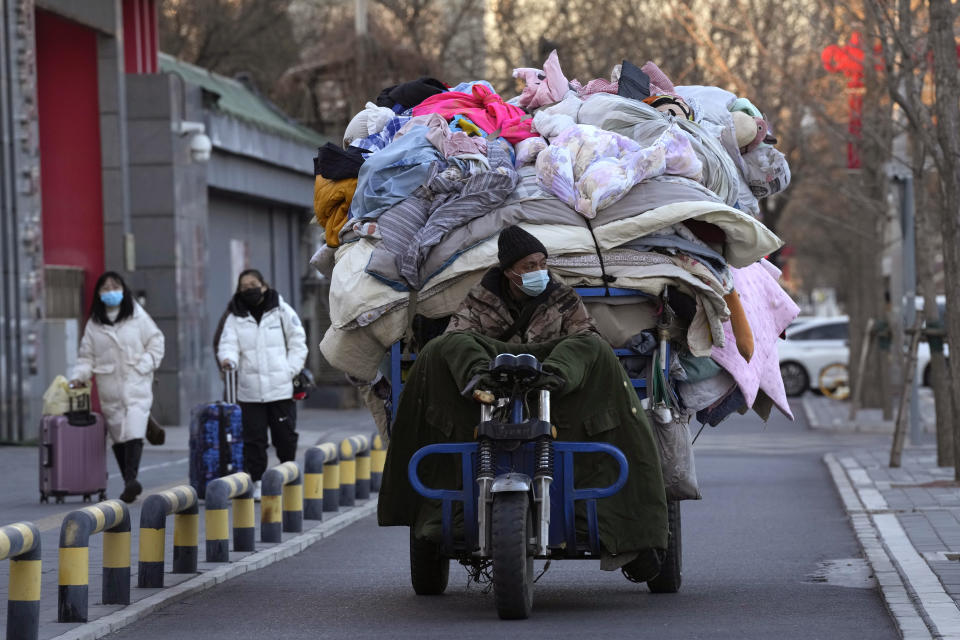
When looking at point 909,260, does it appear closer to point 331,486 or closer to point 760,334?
point 331,486

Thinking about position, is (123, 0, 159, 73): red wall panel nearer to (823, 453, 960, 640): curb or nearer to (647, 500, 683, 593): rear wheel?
(823, 453, 960, 640): curb

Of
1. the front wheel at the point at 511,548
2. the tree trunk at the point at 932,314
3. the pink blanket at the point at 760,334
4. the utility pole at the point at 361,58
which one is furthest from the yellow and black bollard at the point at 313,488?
the utility pole at the point at 361,58

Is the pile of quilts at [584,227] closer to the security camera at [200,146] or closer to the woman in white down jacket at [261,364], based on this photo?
the woman in white down jacket at [261,364]

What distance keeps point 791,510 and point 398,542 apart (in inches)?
142

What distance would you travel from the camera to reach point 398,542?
12125mm

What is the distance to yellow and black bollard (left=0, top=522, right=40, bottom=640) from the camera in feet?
24.4

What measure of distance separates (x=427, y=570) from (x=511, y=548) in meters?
1.44

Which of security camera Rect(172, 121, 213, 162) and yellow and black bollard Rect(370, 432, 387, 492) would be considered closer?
yellow and black bollard Rect(370, 432, 387, 492)

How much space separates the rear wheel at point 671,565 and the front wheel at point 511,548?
50.3 inches

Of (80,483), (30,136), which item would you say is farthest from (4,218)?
(80,483)

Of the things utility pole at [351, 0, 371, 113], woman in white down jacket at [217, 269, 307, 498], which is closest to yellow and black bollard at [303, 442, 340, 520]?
woman in white down jacket at [217, 269, 307, 498]

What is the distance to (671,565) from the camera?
29.9ft

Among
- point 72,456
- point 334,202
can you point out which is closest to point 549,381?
point 334,202

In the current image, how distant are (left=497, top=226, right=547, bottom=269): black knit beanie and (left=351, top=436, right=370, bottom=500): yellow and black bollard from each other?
694 centimetres
